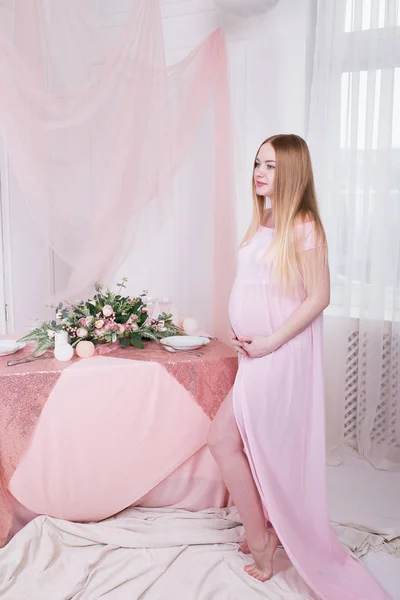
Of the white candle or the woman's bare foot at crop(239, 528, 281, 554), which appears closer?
the woman's bare foot at crop(239, 528, 281, 554)

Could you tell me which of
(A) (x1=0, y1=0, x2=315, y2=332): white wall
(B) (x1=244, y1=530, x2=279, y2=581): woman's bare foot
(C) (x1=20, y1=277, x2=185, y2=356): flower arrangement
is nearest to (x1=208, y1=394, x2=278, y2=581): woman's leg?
(B) (x1=244, y1=530, x2=279, y2=581): woman's bare foot

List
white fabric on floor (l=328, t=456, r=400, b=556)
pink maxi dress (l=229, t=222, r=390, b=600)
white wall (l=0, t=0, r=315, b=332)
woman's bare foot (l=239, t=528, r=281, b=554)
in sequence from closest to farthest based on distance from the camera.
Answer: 1. pink maxi dress (l=229, t=222, r=390, b=600)
2. woman's bare foot (l=239, t=528, r=281, b=554)
3. white fabric on floor (l=328, t=456, r=400, b=556)
4. white wall (l=0, t=0, r=315, b=332)

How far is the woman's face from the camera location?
1.97 m

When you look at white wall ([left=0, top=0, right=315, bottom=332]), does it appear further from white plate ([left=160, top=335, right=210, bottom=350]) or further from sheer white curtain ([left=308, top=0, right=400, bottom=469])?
white plate ([left=160, top=335, right=210, bottom=350])

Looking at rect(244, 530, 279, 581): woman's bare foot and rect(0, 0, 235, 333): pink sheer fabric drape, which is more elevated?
rect(0, 0, 235, 333): pink sheer fabric drape

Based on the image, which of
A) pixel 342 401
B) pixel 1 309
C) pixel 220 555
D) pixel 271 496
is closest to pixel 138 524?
pixel 220 555

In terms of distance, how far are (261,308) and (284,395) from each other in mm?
305

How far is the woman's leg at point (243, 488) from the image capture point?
1.98 metres

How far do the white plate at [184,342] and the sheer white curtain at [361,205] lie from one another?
1009mm

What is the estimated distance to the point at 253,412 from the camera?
1.94 m

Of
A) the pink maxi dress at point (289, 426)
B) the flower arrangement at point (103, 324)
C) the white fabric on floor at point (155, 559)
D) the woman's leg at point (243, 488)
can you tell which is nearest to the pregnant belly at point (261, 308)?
the pink maxi dress at point (289, 426)

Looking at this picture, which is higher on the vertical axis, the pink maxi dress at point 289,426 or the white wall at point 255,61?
the white wall at point 255,61

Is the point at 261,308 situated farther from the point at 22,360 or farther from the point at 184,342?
the point at 22,360

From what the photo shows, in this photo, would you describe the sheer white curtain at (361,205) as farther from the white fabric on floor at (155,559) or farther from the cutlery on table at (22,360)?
the cutlery on table at (22,360)
